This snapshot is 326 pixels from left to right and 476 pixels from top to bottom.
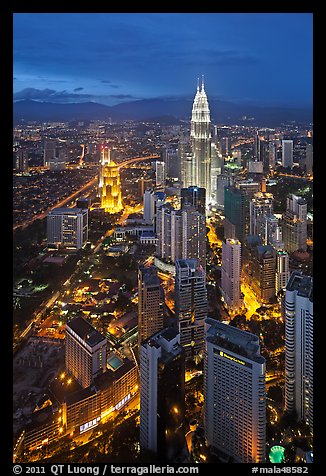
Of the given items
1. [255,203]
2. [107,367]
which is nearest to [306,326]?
[107,367]

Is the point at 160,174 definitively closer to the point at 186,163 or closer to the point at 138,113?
the point at 186,163

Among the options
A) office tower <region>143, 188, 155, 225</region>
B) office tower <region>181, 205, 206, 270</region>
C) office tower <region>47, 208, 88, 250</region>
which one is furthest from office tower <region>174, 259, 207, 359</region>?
office tower <region>143, 188, 155, 225</region>

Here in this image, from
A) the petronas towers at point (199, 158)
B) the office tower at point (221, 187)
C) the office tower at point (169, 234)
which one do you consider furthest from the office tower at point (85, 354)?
the petronas towers at point (199, 158)

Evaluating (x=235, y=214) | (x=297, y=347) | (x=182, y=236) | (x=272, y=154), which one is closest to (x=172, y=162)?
(x=272, y=154)

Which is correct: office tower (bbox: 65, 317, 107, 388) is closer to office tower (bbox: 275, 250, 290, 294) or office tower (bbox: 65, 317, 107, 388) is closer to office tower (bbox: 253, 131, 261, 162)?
office tower (bbox: 275, 250, 290, 294)
